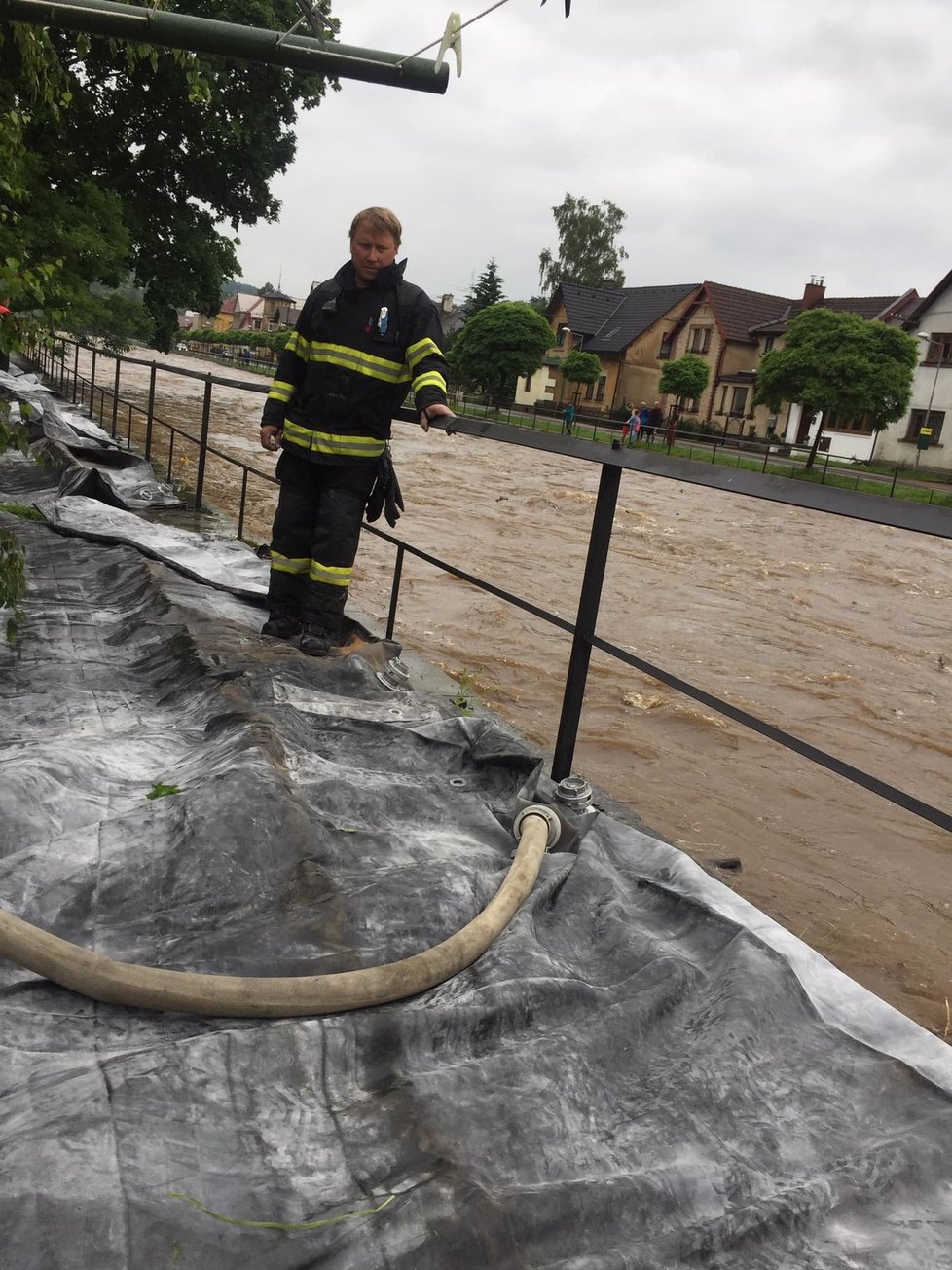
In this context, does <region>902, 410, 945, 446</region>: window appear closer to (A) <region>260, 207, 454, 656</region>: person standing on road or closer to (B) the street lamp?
(B) the street lamp

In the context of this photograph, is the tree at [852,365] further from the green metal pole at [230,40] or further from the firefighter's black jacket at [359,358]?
the green metal pole at [230,40]

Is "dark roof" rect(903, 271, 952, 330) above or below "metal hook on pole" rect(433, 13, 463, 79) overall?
above

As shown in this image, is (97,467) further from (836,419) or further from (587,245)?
(587,245)

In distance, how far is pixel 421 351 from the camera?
3.50 m

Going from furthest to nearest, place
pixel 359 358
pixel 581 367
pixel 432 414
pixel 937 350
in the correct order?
pixel 581 367, pixel 937 350, pixel 359 358, pixel 432 414

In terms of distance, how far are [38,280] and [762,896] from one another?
2987mm

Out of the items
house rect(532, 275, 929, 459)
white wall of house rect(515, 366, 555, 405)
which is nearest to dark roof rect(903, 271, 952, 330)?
house rect(532, 275, 929, 459)

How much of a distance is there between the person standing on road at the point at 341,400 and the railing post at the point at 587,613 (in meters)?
0.89

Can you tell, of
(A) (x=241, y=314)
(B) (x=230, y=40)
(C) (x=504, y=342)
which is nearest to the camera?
(B) (x=230, y=40)

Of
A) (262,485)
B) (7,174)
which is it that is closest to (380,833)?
(7,174)

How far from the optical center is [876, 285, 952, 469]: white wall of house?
1433 inches

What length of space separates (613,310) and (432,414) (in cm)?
5738

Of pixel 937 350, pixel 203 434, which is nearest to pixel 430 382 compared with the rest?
pixel 203 434

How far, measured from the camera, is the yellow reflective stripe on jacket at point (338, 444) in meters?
3.64
